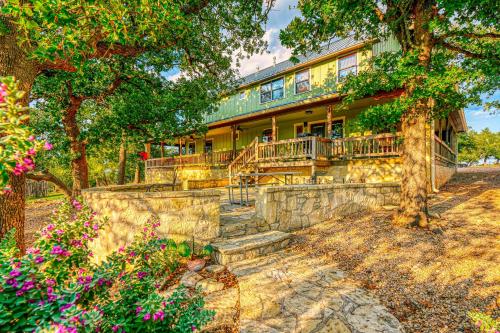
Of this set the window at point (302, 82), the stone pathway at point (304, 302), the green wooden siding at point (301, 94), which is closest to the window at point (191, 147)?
the green wooden siding at point (301, 94)

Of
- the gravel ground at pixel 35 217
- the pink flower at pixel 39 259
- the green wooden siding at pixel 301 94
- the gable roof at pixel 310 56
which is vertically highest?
the gable roof at pixel 310 56

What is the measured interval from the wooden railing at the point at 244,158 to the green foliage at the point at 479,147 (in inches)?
1661

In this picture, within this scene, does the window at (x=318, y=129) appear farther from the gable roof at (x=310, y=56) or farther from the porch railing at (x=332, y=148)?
the gable roof at (x=310, y=56)

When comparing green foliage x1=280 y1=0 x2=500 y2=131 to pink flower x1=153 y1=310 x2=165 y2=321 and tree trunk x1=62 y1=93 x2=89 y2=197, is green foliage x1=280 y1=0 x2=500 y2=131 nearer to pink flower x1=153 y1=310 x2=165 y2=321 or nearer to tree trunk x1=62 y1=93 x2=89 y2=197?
pink flower x1=153 y1=310 x2=165 y2=321

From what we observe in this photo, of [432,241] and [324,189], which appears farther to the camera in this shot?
[324,189]

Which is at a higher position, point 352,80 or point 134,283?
point 352,80

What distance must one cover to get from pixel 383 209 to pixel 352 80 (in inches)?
Answer: 143

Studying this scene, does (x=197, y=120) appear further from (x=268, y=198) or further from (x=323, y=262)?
(x=323, y=262)

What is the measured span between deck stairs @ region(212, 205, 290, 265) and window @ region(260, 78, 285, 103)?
36.2ft

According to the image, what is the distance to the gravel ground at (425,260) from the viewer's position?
8.29 feet

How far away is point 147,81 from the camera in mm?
8398

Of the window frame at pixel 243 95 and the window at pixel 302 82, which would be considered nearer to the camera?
the window at pixel 302 82

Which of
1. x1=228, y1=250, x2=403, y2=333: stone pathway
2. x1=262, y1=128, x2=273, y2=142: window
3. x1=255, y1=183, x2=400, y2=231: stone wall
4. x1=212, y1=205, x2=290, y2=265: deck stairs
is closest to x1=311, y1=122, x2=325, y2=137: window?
x1=262, y1=128, x2=273, y2=142: window

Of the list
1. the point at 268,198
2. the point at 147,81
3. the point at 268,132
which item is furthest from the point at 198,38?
the point at 268,132
